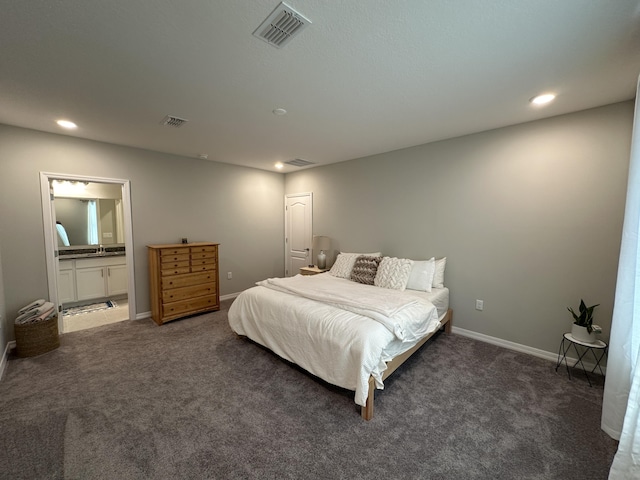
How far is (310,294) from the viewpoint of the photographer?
9.18 feet

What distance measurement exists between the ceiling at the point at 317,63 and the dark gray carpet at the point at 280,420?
2.58 metres

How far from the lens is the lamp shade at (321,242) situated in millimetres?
4711

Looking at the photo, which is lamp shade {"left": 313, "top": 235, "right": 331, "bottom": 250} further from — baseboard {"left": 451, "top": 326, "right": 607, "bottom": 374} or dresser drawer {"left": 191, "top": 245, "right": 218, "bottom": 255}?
baseboard {"left": 451, "top": 326, "right": 607, "bottom": 374}

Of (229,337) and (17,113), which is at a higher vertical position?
(17,113)

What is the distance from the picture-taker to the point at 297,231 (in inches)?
218

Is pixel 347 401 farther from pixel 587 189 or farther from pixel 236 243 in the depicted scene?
pixel 236 243

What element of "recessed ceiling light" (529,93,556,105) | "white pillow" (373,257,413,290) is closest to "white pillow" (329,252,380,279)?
"white pillow" (373,257,413,290)

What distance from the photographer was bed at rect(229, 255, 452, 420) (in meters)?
1.98

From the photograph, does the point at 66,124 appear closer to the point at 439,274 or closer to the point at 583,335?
the point at 439,274

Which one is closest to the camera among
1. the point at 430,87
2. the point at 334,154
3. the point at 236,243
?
the point at 430,87

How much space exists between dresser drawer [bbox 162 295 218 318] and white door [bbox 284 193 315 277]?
190 centimetres

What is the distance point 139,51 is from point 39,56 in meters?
0.71

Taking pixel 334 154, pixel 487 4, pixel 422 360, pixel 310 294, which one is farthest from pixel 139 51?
pixel 422 360

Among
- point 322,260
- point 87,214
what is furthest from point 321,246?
point 87,214
